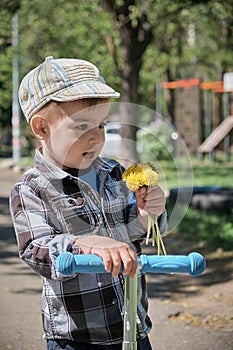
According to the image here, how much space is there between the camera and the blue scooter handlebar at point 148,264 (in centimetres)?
179

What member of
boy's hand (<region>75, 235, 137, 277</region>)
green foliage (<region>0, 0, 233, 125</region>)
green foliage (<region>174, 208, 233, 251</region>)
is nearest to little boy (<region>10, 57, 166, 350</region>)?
boy's hand (<region>75, 235, 137, 277</region>)

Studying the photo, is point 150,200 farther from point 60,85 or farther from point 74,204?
point 60,85

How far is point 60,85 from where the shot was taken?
2219 mm

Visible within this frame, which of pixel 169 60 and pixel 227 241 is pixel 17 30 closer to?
pixel 169 60

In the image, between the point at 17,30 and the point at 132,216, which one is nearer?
the point at 132,216

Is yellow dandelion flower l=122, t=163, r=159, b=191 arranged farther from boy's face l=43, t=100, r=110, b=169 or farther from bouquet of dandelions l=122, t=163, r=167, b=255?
boy's face l=43, t=100, r=110, b=169

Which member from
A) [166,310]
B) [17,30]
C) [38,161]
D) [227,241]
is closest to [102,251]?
[38,161]

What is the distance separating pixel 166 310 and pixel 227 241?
97.0 inches

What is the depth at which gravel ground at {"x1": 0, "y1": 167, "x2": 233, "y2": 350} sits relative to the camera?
5020 mm

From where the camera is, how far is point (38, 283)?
6.80 m

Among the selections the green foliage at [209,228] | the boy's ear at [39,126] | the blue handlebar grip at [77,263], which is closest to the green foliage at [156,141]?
→ the boy's ear at [39,126]

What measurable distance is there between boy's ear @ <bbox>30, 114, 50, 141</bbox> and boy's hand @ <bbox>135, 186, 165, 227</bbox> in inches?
14.0

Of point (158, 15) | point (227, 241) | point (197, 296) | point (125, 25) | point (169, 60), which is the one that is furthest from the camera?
point (169, 60)

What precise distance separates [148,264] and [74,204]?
49 centimetres
